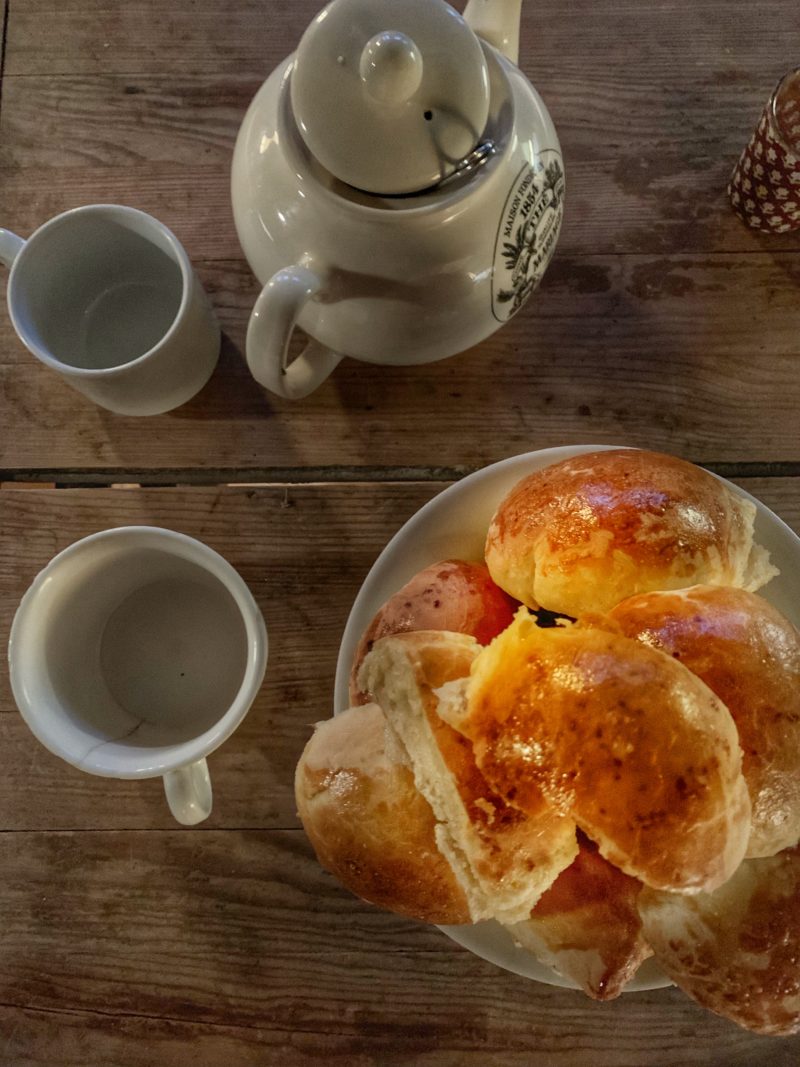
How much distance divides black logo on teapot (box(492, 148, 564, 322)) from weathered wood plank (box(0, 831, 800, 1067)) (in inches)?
19.7

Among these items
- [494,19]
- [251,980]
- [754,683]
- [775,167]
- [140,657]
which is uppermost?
[494,19]

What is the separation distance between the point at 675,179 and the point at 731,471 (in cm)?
29

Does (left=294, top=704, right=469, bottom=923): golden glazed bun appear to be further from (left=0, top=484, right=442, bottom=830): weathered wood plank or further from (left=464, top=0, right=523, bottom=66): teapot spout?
(left=464, top=0, right=523, bottom=66): teapot spout

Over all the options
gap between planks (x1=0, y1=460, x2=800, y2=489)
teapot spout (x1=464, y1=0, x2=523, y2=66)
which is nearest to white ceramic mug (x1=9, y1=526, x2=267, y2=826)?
gap between planks (x1=0, y1=460, x2=800, y2=489)

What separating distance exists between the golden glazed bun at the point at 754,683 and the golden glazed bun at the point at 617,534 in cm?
4

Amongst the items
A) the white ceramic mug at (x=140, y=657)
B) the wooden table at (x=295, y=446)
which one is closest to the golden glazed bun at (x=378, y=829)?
the white ceramic mug at (x=140, y=657)

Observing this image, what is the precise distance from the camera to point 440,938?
69 centimetres

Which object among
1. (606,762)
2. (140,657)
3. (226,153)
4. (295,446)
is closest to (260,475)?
(295,446)

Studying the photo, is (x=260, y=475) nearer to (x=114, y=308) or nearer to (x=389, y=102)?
(x=114, y=308)

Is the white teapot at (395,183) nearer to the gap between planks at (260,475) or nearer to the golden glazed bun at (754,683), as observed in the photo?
the gap between planks at (260,475)

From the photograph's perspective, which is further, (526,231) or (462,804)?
(526,231)

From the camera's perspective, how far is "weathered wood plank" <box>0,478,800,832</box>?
0.71 m

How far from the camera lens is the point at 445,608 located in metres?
0.56

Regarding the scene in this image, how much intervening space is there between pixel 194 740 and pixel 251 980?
0.88 ft
